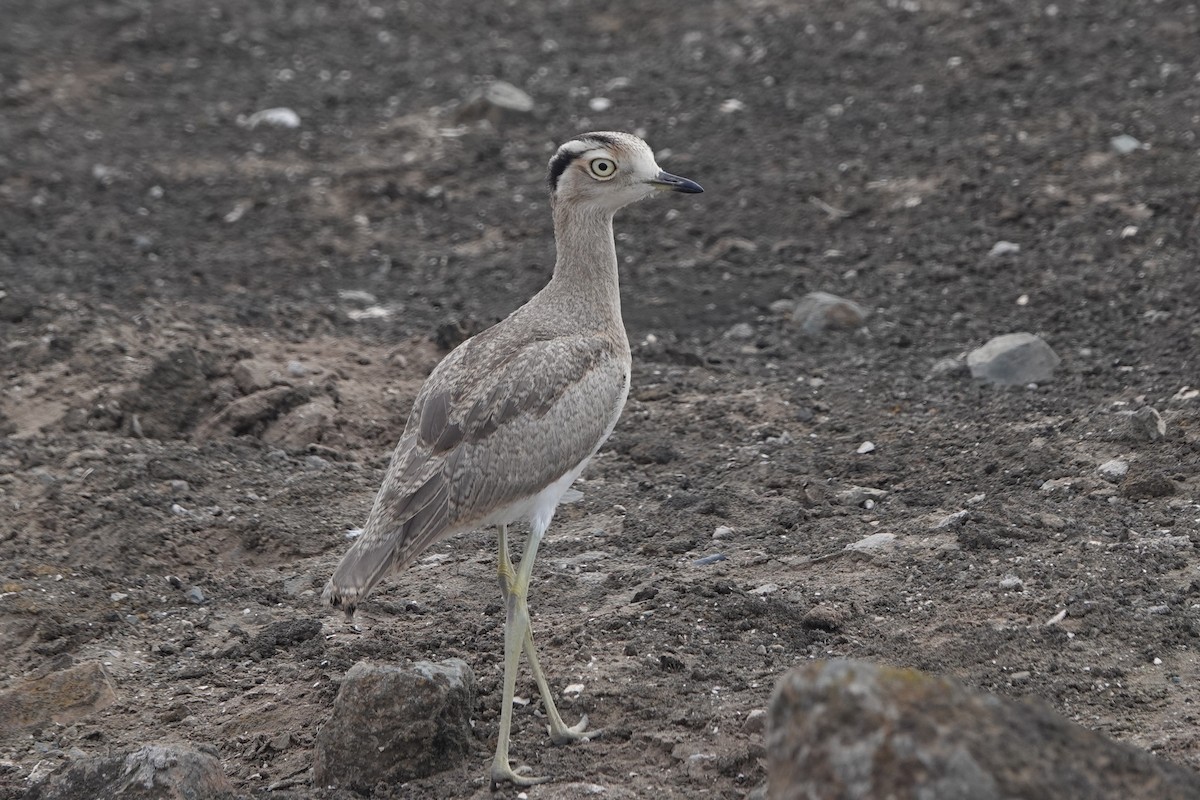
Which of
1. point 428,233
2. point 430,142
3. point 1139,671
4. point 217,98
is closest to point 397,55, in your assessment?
point 217,98

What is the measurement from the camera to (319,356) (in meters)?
8.88

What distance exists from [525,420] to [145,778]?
5.81ft

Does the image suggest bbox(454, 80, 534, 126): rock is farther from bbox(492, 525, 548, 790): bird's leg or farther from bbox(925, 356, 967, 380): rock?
bbox(492, 525, 548, 790): bird's leg

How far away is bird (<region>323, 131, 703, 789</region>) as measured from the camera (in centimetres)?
526

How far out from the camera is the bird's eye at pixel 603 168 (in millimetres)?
6074

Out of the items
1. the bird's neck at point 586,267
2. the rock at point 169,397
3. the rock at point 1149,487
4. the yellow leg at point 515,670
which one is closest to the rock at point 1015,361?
the rock at point 1149,487

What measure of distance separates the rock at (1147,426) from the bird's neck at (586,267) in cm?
252

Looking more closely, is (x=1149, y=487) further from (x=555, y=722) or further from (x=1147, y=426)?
(x=555, y=722)

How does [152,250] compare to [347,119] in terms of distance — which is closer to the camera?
[152,250]

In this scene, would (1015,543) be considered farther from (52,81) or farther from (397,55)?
(52,81)

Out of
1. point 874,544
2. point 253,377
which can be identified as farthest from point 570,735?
point 253,377

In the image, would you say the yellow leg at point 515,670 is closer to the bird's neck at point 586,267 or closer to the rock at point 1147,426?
the bird's neck at point 586,267

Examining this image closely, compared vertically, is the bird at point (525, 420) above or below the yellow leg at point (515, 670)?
above

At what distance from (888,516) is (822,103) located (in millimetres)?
6073
